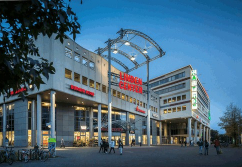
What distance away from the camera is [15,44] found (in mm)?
5785

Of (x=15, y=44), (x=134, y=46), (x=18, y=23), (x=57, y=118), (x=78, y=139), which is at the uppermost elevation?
(x=134, y=46)

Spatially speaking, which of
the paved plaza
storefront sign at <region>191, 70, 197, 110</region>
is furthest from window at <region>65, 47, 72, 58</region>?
storefront sign at <region>191, 70, 197, 110</region>

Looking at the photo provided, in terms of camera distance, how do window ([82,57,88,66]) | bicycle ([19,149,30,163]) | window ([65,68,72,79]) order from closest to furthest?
bicycle ([19,149,30,163]) → window ([65,68,72,79]) → window ([82,57,88,66])

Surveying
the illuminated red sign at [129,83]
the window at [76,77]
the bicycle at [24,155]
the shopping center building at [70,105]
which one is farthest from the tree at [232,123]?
Answer: the bicycle at [24,155]

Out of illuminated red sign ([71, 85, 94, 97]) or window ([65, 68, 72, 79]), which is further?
illuminated red sign ([71, 85, 94, 97])

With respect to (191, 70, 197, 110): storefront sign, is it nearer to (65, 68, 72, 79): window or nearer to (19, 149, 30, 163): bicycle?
(65, 68, 72, 79): window

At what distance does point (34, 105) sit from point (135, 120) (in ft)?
84.8

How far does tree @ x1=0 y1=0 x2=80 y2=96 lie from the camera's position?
199 inches

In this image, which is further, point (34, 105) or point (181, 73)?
point (181, 73)

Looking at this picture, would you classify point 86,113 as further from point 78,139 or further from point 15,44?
point 15,44

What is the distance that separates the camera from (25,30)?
5.35 metres

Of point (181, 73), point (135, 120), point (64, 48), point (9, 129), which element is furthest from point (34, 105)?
point (181, 73)

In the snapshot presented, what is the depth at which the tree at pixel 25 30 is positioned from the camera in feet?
16.6

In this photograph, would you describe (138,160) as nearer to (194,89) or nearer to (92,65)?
(92,65)
